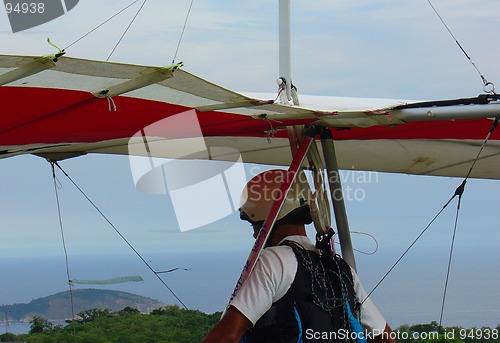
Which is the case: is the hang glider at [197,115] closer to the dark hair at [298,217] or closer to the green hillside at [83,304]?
the dark hair at [298,217]

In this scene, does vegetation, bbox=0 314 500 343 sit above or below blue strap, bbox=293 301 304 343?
below

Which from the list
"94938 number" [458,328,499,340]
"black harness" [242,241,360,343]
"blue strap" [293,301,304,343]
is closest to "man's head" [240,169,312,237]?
"black harness" [242,241,360,343]

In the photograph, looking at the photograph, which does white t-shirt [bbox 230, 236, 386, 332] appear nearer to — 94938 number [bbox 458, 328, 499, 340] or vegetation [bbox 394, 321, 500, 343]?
vegetation [bbox 394, 321, 500, 343]

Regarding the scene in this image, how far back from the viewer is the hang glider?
3240mm

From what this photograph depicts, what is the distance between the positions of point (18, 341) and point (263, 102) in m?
2.07

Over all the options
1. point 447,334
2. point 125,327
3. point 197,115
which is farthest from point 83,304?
point 447,334

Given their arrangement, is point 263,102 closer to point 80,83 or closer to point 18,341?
point 80,83

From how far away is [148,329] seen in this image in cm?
494

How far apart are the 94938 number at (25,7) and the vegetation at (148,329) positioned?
171 cm

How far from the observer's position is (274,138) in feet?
18.9

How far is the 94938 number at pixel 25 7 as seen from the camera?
169 inches

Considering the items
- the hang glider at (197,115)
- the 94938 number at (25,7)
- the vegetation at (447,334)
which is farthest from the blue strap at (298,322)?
the 94938 number at (25,7)

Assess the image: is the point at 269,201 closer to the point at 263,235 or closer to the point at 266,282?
the point at 263,235

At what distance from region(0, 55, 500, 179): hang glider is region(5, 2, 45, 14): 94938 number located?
634 millimetres
